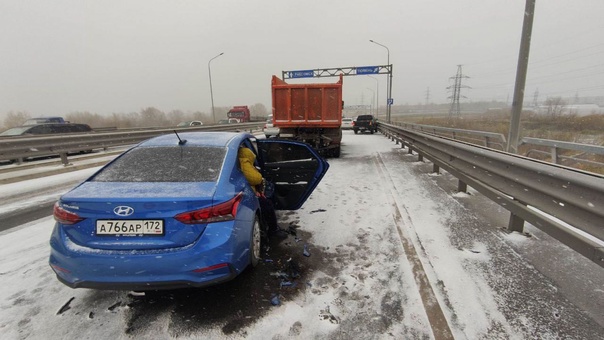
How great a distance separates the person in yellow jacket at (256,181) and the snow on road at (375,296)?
625 mm

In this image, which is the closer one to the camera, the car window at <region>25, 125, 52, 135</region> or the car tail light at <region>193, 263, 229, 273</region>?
the car tail light at <region>193, 263, 229, 273</region>

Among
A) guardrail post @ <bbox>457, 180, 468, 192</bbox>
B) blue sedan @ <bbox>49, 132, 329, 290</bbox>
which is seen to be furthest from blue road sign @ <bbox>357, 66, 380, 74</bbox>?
blue sedan @ <bbox>49, 132, 329, 290</bbox>

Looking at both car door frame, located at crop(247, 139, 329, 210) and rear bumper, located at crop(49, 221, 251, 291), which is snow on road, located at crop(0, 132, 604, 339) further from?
car door frame, located at crop(247, 139, 329, 210)

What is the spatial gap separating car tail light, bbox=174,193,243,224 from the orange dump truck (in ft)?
29.3

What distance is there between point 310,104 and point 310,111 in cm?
25

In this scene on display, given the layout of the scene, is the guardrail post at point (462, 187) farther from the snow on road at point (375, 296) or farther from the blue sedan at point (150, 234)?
the blue sedan at point (150, 234)

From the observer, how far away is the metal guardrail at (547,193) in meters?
2.55

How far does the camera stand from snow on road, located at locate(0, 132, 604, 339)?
242cm

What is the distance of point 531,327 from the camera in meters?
2.40

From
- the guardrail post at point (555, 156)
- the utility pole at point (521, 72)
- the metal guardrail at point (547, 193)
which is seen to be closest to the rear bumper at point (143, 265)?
the metal guardrail at point (547, 193)

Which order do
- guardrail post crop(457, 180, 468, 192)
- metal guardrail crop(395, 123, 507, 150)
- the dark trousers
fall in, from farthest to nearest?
1. metal guardrail crop(395, 123, 507, 150)
2. guardrail post crop(457, 180, 468, 192)
3. the dark trousers

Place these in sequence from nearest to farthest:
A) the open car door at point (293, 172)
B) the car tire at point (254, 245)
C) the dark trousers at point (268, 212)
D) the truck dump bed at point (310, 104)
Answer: the car tire at point (254, 245), the dark trousers at point (268, 212), the open car door at point (293, 172), the truck dump bed at point (310, 104)

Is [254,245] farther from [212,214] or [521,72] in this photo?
[521,72]

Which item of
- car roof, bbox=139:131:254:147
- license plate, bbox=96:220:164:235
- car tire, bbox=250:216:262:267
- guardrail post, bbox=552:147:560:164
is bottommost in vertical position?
car tire, bbox=250:216:262:267
